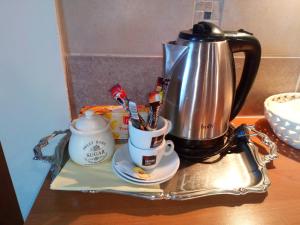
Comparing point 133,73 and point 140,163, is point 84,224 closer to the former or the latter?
point 140,163

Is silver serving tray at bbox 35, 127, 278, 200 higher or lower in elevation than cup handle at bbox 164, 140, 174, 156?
lower

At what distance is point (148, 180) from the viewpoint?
487 mm

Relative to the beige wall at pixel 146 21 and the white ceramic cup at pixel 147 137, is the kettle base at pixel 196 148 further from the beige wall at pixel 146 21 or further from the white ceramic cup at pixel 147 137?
the beige wall at pixel 146 21

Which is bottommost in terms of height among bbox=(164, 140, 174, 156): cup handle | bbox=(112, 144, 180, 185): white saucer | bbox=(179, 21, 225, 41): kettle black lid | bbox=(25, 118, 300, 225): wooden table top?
bbox=(25, 118, 300, 225): wooden table top

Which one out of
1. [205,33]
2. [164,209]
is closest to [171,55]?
[205,33]

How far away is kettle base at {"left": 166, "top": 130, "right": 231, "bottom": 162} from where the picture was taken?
0.56 metres

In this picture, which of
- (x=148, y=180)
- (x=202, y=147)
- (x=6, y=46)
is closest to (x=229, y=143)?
(x=202, y=147)

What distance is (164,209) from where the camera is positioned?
46cm

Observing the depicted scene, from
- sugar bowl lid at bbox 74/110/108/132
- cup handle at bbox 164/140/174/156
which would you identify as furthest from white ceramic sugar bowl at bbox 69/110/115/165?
cup handle at bbox 164/140/174/156

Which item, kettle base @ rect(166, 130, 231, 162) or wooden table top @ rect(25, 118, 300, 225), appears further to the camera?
kettle base @ rect(166, 130, 231, 162)

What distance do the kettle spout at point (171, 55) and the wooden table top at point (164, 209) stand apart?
277 mm

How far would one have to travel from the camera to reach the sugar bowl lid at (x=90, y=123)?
507 millimetres

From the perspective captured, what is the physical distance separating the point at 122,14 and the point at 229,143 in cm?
43

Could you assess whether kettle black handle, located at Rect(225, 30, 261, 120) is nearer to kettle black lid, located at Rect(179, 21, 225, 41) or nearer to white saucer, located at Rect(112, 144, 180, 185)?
kettle black lid, located at Rect(179, 21, 225, 41)
